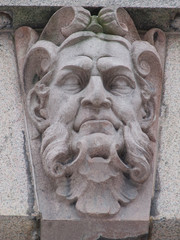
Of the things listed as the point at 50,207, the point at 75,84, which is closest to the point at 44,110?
the point at 75,84

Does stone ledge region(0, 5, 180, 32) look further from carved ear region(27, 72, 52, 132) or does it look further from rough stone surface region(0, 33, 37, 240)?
carved ear region(27, 72, 52, 132)

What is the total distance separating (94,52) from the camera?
4023 millimetres

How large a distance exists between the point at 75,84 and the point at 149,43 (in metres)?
0.52

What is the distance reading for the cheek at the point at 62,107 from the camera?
3875 millimetres

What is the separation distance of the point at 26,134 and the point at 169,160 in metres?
0.71

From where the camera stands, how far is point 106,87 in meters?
3.98

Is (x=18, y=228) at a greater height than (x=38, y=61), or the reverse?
(x=38, y=61)

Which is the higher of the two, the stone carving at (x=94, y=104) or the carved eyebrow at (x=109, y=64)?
the carved eyebrow at (x=109, y=64)

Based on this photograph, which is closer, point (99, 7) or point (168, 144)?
point (168, 144)

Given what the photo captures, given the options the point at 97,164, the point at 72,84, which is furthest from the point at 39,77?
the point at 97,164

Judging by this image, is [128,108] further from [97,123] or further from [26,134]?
[26,134]

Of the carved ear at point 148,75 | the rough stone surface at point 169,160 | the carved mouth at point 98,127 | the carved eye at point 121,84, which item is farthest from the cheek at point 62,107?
the rough stone surface at point 169,160

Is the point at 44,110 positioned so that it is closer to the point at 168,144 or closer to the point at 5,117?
the point at 5,117

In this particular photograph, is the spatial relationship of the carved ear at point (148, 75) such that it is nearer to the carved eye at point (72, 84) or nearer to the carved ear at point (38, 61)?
the carved eye at point (72, 84)
